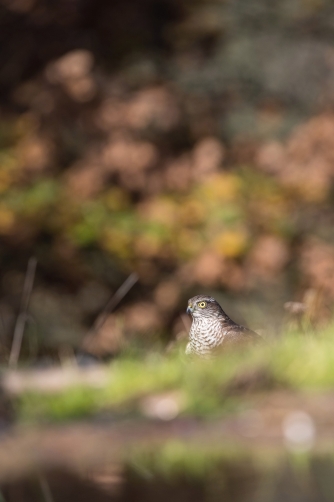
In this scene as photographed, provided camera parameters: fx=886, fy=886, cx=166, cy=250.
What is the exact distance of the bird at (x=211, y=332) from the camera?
197cm

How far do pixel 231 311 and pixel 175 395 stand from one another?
16.6 feet

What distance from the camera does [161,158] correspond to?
10750 millimetres

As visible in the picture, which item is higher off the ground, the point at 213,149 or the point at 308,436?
the point at 213,149

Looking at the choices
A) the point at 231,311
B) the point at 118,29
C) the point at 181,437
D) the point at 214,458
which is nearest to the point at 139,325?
the point at 231,311

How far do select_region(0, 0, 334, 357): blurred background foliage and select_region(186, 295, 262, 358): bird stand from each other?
701 cm

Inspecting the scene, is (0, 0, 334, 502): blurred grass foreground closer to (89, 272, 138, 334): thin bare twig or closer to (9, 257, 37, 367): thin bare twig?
(9, 257, 37, 367): thin bare twig

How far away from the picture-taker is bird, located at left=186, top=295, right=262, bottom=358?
1.97m

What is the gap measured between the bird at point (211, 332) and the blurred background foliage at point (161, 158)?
7014 mm

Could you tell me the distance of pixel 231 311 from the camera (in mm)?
9445

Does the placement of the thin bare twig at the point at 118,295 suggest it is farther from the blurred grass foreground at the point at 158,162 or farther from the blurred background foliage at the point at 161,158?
the blurred background foliage at the point at 161,158

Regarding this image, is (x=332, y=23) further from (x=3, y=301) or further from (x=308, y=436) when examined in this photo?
(x=308, y=436)

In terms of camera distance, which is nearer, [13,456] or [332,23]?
[13,456]

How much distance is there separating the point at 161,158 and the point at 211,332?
8754 millimetres

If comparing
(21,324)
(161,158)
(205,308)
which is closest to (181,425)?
(21,324)
